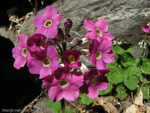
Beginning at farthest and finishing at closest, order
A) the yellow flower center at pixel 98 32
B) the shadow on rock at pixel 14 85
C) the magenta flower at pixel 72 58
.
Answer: the shadow on rock at pixel 14 85 < the yellow flower center at pixel 98 32 < the magenta flower at pixel 72 58

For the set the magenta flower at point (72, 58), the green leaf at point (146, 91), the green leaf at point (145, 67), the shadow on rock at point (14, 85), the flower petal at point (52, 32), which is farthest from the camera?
the shadow on rock at point (14, 85)

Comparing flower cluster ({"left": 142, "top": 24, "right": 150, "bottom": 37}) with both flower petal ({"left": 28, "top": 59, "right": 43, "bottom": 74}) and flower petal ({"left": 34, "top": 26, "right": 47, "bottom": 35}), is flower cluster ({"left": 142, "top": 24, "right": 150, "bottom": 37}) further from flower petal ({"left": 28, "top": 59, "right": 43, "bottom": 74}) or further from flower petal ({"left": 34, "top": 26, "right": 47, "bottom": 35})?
flower petal ({"left": 28, "top": 59, "right": 43, "bottom": 74})

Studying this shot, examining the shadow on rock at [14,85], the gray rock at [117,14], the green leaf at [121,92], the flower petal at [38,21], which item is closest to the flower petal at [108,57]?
the flower petal at [38,21]

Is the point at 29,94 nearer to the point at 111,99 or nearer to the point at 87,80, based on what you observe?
the point at 111,99

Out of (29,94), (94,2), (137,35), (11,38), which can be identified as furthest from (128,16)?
(11,38)

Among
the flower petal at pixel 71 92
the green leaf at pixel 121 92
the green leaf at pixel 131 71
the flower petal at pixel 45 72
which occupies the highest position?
the flower petal at pixel 45 72

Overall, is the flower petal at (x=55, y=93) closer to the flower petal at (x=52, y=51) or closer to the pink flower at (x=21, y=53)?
the flower petal at (x=52, y=51)
